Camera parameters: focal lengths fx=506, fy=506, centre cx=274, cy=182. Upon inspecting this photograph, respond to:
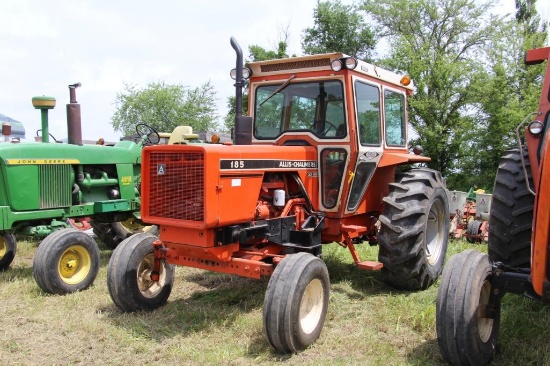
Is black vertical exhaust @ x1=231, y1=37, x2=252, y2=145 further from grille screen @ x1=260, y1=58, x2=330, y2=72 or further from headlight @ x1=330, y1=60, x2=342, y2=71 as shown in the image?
headlight @ x1=330, y1=60, x2=342, y2=71

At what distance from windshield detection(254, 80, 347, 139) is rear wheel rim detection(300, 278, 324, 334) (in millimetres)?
1644

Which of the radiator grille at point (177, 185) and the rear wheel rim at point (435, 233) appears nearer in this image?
the radiator grille at point (177, 185)

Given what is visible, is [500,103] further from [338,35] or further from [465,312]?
[465,312]

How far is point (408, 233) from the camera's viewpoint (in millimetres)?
4844

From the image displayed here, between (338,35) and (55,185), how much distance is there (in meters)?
19.9

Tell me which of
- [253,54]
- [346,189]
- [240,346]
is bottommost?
[240,346]

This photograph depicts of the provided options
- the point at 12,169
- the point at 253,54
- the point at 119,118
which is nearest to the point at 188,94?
the point at 119,118

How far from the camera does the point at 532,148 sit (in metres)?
3.83

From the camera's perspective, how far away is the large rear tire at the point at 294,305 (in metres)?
3.53

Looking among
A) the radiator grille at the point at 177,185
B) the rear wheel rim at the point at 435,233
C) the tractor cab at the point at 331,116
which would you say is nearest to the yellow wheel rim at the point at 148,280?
the radiator grille at the point at 177,185

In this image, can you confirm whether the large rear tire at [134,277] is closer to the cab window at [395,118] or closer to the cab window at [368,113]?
the cab window at [368,113]

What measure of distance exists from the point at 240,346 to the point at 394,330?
125 centimetres

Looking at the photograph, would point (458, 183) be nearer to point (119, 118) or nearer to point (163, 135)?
point (163, 135)

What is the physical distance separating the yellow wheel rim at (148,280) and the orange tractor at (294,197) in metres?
0.01
